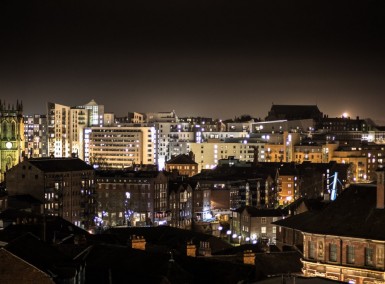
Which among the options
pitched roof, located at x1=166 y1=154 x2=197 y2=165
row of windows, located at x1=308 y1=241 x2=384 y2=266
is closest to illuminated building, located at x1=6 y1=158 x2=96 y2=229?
row of windows, located at x1=308 y1=241 x2=384 y2=266

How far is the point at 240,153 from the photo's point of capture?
189 meters

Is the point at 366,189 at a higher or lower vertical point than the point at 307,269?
higher

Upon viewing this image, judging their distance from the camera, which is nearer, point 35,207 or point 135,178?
point 35,207

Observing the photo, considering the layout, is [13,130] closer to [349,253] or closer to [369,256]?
[349,253]

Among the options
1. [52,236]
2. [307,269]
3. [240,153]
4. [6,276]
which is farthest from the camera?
[240,153]

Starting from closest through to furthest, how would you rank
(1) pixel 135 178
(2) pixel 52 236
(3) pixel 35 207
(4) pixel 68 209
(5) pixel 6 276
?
(5) pixel 6 276, (2) pixel 52 236, (3) pixel 35 207, (4) pixel 68 209, (1) pixel 135 178

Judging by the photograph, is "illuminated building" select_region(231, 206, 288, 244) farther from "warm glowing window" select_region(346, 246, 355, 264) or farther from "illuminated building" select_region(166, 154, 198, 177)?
"illuminated building" select_region(166, 154, 198, 177)

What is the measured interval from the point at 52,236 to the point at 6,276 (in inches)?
844

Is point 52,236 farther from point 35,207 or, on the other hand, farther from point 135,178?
point 135,178

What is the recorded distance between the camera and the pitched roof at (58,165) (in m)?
96.2

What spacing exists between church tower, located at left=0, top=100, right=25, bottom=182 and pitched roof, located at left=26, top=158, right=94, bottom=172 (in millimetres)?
21205

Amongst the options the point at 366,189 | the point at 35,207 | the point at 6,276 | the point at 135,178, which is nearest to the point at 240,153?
the point at 135,178

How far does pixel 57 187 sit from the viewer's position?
9581cm

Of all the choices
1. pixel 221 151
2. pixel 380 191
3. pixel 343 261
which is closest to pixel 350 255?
pixel 343 261
